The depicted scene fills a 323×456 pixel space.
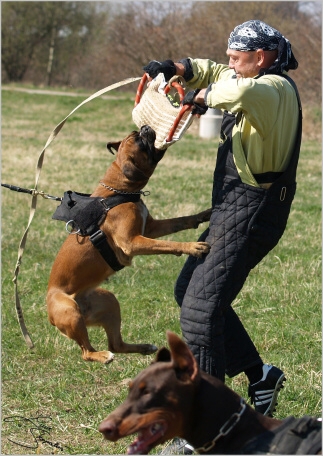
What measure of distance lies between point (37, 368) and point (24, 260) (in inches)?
110

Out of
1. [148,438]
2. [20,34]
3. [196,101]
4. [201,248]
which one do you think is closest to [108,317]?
[201,248]

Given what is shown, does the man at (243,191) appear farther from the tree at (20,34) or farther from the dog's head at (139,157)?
the tree at (20,34)

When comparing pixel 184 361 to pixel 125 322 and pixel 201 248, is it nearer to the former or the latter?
pixel 201 248

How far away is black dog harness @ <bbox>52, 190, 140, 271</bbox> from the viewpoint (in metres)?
4.88

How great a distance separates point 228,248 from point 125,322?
7.87ft

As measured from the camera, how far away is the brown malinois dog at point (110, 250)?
16.3 feet

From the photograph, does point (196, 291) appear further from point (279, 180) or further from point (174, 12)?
point (174, 12)

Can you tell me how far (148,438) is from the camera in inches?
117

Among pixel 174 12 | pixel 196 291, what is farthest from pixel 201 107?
pixel 174 12

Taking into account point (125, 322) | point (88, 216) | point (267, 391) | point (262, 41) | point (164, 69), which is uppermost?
point (262, 41)

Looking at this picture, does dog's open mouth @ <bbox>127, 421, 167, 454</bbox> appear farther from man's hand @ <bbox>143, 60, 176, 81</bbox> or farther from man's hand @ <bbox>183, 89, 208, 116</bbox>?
man's hand @ <bbox>143, 60, 176, 81</bbox>

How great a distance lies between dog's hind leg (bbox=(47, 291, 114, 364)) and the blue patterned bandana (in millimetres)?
2057

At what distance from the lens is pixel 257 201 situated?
4.04 metres

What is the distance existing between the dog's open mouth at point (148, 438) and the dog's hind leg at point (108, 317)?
2.33 m
